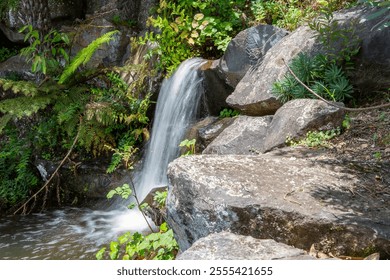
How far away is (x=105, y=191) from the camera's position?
22.9 feet

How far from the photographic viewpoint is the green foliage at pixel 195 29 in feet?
22.9

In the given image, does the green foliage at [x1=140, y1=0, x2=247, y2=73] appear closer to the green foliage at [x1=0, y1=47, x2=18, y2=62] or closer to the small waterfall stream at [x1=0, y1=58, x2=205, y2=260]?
the small waterfall stream at [x1=0, y1=58, x2=205, y2=260]

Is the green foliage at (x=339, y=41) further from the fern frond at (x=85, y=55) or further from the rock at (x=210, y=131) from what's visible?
the fern frond at (x=85, y=55)

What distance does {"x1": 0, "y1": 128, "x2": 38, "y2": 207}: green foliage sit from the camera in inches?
285

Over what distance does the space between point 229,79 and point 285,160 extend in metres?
2.95

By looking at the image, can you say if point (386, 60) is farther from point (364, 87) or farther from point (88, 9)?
point (88, 9)

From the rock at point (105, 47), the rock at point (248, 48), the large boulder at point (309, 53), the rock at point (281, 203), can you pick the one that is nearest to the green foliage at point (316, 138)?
the rock at point (281, 203)

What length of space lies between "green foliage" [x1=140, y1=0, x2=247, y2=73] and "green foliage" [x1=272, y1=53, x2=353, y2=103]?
89.4 inches

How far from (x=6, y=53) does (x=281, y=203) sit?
9.71 m

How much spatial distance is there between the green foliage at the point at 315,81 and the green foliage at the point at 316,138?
0.49 metres

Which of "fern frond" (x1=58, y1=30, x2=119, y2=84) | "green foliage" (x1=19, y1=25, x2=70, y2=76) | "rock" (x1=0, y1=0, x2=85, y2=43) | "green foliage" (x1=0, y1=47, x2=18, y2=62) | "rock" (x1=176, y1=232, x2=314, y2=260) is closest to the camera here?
"rock" (x1=176, y1=232, x2=314, y2=260)

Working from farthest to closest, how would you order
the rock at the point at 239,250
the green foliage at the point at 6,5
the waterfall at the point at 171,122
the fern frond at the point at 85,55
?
the green foliage at the point at 6,5 → the fern frond at the point at 85,55 → the waterfall at the point at 171,122 → the rock at the point at 239,250

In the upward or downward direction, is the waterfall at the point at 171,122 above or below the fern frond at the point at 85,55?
below

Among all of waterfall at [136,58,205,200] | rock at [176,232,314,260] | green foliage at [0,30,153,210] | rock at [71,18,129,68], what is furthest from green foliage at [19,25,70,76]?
rock at [176,232,314,260]
